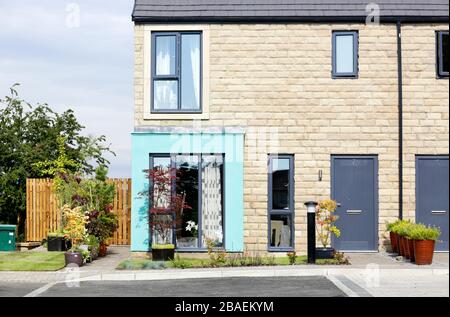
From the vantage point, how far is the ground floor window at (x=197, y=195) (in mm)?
19297

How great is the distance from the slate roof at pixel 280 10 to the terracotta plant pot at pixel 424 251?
19.9ft

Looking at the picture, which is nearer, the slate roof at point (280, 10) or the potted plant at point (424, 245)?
the potted plant at point (424, 245)

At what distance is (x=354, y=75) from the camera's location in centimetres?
1964

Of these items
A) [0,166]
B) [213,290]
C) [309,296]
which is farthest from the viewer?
[0,166]

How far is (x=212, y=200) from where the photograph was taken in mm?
19406

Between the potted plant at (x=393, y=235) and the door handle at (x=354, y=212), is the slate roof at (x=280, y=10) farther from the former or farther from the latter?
the potted plant at (x=393, y=235)

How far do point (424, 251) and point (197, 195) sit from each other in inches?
224

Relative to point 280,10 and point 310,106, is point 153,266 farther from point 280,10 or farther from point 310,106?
point 280,10

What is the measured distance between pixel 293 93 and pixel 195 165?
3.05m

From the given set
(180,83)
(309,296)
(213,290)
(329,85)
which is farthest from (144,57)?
(309,296)

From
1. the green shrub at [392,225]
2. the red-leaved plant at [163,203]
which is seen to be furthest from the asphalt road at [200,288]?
the green shrub at [392,225]

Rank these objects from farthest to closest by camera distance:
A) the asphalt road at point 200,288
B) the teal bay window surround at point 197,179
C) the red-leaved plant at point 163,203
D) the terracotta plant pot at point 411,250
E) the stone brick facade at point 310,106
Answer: the stone brick facade at point 310,106 → the teal bay window surround at point 197,179 → the red-leaved plant at point 163,203 → the terracotta plant pot at point 411,250 → the asphalt road at point 200,288

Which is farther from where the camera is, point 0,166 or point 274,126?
point 0,166

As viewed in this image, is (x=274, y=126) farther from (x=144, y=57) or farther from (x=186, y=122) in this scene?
(x=144, y=57)
